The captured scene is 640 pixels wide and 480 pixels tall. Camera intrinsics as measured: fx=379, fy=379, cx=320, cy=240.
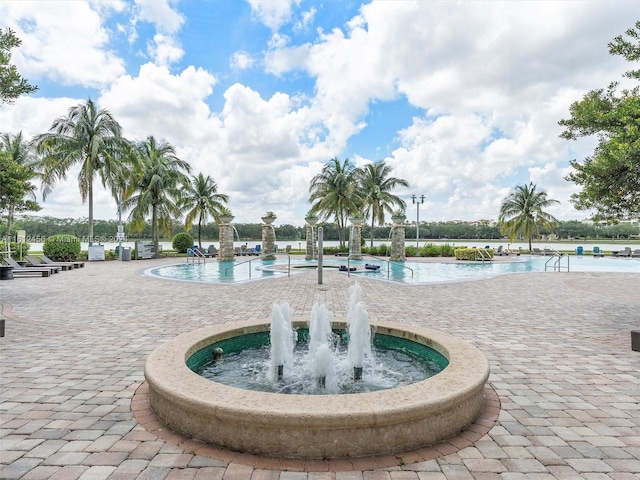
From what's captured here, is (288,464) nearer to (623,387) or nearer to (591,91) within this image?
(623,387)

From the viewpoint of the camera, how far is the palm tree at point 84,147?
81.8 ft

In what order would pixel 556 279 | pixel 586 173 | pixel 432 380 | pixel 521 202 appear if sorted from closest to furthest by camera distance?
1. pixel 432 380
2. pixel 586 173
3. pixel 556 279
4. pixel 521 202

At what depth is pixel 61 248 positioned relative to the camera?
23.2 metres

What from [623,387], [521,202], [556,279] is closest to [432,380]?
[623,387]

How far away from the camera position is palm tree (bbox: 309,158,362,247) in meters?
33.1

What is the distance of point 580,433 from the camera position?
11.3 ft

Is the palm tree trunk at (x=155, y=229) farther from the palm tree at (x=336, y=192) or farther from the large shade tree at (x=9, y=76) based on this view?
the large shade tree at (x=9, y=76)

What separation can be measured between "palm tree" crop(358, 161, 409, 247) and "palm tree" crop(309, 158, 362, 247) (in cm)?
108

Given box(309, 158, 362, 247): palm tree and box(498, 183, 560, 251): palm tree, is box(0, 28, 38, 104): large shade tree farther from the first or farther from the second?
box(498, 183, 560, 251): palm tree

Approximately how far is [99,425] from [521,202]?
138ft

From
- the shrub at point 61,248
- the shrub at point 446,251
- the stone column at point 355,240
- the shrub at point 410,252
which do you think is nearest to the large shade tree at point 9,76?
the shrub at point 61,248

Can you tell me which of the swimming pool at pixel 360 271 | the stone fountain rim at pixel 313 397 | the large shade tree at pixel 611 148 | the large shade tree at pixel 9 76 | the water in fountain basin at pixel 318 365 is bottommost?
the swimming pool at pixel 360 271

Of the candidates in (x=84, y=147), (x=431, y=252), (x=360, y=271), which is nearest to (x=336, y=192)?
(x=431, y=252)

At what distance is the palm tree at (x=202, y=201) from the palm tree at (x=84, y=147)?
890 centimetres
